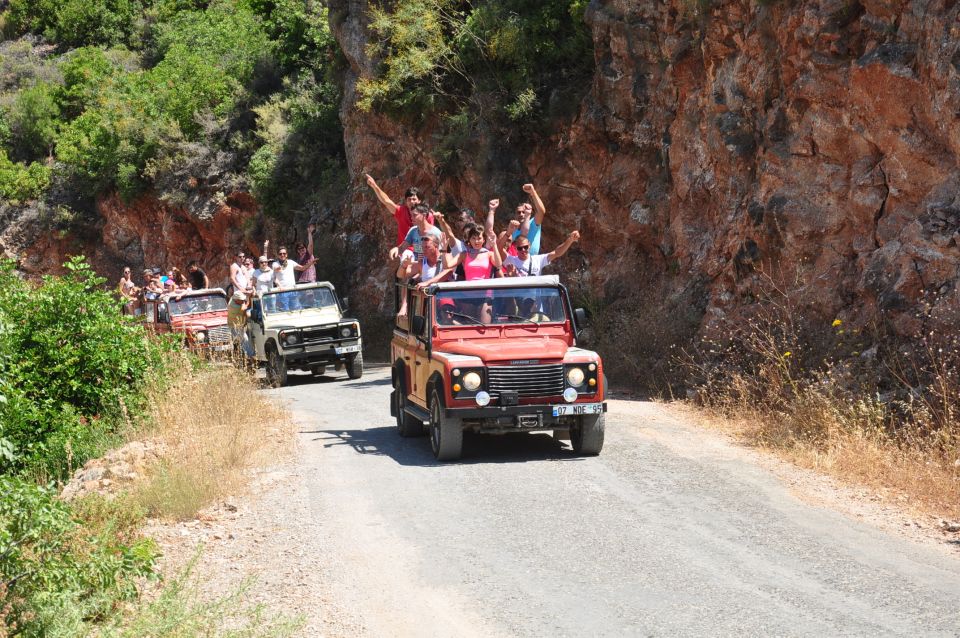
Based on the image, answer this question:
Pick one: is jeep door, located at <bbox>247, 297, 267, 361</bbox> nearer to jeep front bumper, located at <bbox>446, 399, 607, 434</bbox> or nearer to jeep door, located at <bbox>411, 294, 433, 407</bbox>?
jeep door, located at <bbox>411, 294, 433, 407</bbox>

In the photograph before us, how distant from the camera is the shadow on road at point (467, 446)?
1110cm

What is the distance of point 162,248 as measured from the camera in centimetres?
4062

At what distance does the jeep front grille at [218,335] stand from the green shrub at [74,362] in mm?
7890

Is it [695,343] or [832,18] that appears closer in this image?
[832,18]

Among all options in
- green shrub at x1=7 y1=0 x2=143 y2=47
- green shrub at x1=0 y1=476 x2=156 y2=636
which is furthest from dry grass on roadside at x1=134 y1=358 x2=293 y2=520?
green shrub at x1=7 y1=0 x2=143 y2=47

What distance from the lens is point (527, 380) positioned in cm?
1059

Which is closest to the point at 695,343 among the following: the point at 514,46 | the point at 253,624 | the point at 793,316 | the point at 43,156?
the point at 793,316

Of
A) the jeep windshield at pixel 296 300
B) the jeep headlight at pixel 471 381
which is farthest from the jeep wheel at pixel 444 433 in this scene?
the jeep windshield at pixel 296 300

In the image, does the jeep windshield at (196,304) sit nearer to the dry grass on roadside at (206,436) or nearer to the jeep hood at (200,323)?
the jeep hood at (200,323)

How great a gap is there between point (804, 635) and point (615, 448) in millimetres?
5612

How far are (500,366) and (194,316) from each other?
47.3 feet

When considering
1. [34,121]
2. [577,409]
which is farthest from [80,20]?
[577,409]

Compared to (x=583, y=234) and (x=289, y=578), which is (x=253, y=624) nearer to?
(x=289, y=578)

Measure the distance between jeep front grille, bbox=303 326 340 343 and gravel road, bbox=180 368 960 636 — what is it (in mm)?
7965
